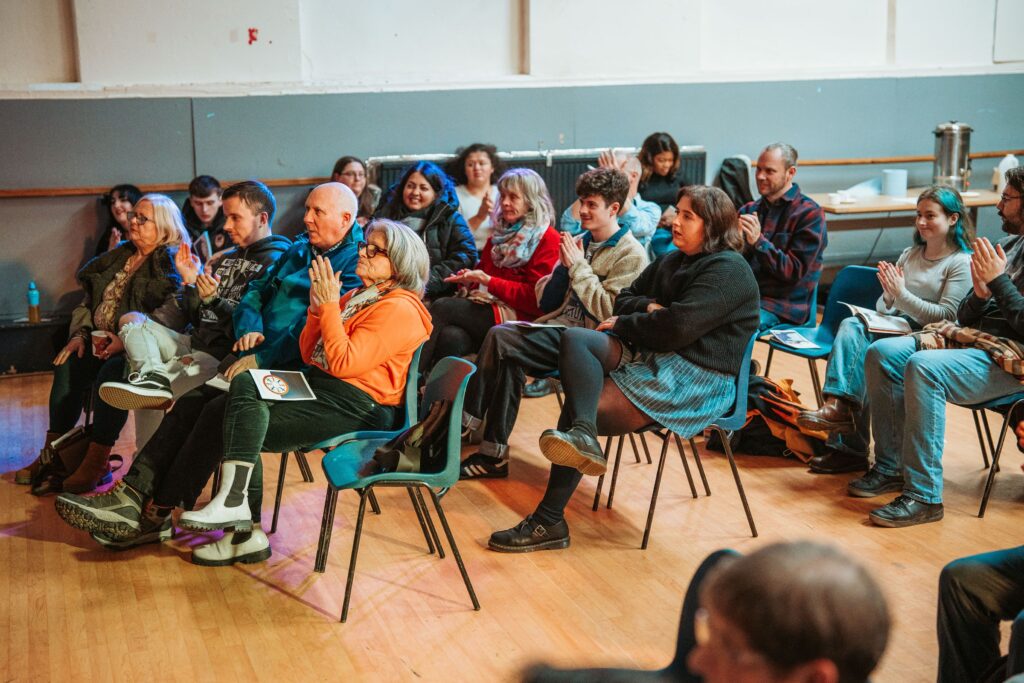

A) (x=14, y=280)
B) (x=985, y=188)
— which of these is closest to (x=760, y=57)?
(x=985, y=188)

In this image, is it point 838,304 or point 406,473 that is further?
point 838,304

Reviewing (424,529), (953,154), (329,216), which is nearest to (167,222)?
(329,216)

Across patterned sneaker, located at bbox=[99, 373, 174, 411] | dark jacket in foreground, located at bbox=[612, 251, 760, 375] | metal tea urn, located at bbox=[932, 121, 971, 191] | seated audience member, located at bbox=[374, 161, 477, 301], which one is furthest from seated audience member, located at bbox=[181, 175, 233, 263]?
metal tea urn, located at bbox=[932, 121, 971, 191]

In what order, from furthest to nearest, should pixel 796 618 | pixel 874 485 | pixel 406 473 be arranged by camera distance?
pixel 874 485 < pixel 406 473 < pixel 796 618

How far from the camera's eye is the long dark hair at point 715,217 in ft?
12.0

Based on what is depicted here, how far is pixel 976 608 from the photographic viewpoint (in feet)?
7.65

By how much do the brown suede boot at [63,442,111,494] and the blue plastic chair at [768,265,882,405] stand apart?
8.97ft

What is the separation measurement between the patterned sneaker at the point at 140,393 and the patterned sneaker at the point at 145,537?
402 millimetres

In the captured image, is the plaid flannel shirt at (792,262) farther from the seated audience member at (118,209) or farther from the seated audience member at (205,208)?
the seated audience member at (118,209)

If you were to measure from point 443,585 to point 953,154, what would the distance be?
563 centimetres

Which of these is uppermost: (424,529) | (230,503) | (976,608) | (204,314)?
(204,314)

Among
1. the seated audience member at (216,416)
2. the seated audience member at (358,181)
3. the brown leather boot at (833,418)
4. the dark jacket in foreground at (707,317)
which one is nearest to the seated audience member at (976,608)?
the dark jacket in foreground at (707,317)

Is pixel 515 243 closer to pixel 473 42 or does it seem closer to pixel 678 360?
pixel 678 360

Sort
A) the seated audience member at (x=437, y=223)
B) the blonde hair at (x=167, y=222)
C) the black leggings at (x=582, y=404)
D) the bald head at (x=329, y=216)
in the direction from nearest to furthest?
the black leggings at (x=582, y=404), the bald head at (x=329, y=216), the blonde hair at (x=167, y=222), the seated audience member at (x=437, y=223)
